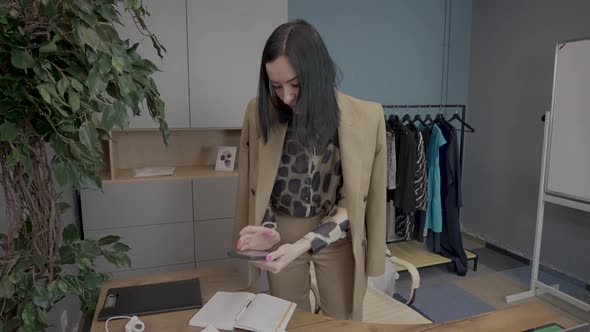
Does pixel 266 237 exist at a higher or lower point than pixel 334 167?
lower

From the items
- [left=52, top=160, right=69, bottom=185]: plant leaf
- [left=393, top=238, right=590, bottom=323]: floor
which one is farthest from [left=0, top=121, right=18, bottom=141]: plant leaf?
[left=393, top=238, right=590, bottom=323]: floor

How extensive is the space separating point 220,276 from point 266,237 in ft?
1.14

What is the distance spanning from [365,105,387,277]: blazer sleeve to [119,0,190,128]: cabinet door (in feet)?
5.25

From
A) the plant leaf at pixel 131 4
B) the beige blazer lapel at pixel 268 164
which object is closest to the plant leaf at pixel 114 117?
the plant leaf at pixel 131 4

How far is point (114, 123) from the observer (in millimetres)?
901

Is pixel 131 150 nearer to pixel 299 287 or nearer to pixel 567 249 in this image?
pixel 299 287

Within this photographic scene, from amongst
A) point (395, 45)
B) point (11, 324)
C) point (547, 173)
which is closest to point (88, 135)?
point (11, 324)

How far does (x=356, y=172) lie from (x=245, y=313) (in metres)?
0.53

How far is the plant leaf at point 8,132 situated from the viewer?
0.84 meters

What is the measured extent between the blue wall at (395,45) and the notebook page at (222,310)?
8.25ft

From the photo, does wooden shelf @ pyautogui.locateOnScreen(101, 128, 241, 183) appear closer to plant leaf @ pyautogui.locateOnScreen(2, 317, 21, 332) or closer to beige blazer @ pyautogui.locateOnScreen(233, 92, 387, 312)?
beige blazer @ pyautogui.locateOnScreen(233, 92, 387, 312)

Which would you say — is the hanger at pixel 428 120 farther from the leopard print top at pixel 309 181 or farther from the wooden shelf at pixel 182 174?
the leopard print top at pixel 309 181

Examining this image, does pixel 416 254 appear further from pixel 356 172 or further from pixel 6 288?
pixel 6 288

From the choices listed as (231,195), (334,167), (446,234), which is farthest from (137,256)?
(446,234)
